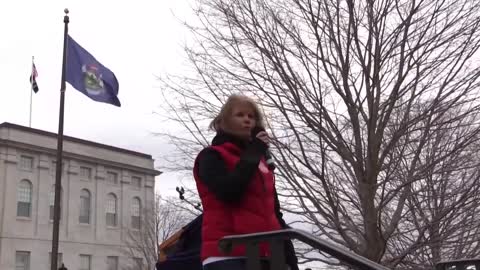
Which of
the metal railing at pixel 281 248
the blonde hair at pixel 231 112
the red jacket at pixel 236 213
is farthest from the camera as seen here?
the blonde hair at pixel 231 112

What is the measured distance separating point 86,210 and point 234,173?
1529 inches

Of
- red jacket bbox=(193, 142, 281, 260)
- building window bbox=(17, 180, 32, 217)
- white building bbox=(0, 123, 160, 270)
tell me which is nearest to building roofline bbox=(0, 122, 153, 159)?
white building bbox=(0, 123, 160, 270)

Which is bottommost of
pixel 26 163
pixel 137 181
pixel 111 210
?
pixel 111 210

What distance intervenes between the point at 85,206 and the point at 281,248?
3889cm

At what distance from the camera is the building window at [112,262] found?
1607 inches

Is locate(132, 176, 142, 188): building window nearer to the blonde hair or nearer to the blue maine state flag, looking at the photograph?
the blue maine state flag

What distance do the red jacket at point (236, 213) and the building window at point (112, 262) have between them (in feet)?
130

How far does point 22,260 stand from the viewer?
1414 inches

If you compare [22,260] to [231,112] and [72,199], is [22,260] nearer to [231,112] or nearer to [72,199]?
[72,199]

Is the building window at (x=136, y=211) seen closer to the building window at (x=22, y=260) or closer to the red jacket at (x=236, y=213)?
the building window at (x=22, y=260)

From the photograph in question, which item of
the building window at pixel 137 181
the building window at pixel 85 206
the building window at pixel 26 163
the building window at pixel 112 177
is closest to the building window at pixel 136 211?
the building window at pixel 137 181

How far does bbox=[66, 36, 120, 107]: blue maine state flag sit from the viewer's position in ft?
52.6

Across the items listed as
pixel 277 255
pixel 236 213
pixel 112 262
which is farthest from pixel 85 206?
pixel 277 255

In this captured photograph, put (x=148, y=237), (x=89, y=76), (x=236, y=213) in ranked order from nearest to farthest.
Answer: (x=236, y=213) < (x=89, y=76) < (x=148, y=237)
